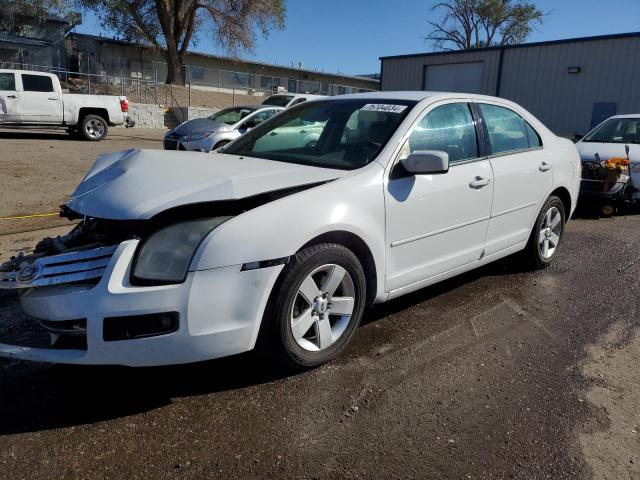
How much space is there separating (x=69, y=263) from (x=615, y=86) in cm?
2008

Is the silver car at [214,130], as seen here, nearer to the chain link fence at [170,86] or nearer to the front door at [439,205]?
the front door at [439,205]

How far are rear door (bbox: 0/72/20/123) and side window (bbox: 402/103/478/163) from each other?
15823 millimetres

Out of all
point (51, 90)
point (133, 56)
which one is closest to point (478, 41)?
point (133, 56)

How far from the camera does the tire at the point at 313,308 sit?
276 centimetres

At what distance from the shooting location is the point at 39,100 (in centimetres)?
1617

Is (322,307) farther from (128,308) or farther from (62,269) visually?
(62,269)

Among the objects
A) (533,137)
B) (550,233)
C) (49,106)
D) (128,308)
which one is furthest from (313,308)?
(49,106)

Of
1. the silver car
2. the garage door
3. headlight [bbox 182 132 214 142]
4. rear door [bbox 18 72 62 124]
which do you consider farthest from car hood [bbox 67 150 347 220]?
the garage door

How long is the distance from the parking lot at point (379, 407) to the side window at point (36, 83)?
48.4 ft

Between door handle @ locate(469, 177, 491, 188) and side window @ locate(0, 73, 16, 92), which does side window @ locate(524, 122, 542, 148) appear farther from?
side window @ locate(0, 73, 16, 92)

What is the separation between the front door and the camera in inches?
132

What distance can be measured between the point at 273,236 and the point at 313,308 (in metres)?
0.53

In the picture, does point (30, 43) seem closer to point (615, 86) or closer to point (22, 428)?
point (615, 86)

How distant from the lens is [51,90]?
1639cm
